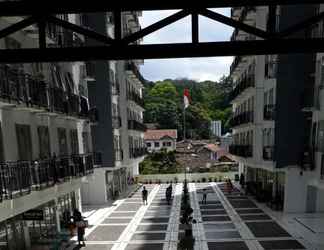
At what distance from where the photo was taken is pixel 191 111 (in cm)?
9212

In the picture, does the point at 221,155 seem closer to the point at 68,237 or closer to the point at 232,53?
the point at 68,237

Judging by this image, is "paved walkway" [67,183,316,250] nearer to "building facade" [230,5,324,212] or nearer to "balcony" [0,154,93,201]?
"building facade" [230,5,324,212]

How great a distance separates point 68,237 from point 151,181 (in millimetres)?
25320

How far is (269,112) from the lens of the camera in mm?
23422

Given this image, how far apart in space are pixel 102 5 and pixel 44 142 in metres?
11.8

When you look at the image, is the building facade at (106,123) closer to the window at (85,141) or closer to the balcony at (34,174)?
the window at (85,141)

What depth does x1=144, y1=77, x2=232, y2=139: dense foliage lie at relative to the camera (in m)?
Answer: 91.9

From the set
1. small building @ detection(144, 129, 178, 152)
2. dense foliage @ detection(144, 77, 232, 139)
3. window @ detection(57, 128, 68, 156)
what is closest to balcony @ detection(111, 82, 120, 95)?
window @ detection(57, 128, 68, 156)

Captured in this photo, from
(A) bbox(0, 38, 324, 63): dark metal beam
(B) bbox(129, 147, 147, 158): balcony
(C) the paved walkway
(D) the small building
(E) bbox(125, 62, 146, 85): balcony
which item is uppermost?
(E) bbox(125, 62, 146, 85): balcony

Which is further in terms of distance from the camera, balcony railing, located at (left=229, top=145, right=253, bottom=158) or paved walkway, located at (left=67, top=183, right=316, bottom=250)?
balcony railing, located at (left=229, top=145, right=253, bottom=158)

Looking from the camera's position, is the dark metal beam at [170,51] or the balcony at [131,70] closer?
the dark metal beam at [170,51]

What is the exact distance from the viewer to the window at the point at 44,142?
49.1ft

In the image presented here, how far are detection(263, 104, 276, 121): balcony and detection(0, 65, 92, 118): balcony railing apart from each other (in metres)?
11.8

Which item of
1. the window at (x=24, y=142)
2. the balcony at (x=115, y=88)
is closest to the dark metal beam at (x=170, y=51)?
the window at (x=24, y=142)
